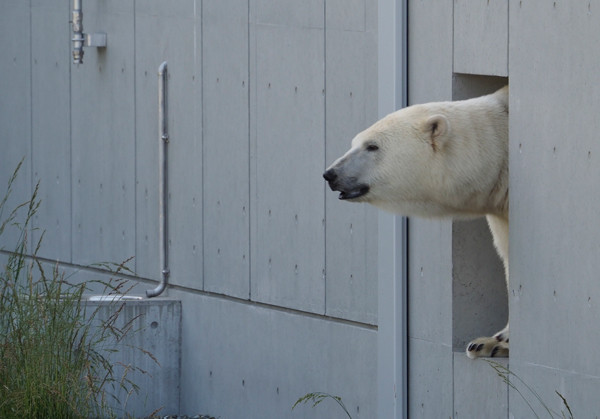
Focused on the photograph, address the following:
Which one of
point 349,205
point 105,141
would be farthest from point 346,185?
point 105,141

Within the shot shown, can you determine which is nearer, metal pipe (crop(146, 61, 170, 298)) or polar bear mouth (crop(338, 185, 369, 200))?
polar bear mouth (crop(338, 185, 369, 200))

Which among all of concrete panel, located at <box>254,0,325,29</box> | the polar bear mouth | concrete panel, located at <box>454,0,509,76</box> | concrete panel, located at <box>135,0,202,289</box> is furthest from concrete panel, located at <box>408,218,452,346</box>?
concrete panel, located at <box>135,0,202,289</box>

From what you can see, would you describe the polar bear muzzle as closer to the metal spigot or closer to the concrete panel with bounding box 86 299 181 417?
the concrete panel with bounding box 86 299 181 417

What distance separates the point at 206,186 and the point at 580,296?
3314 mm

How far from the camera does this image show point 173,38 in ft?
25.4

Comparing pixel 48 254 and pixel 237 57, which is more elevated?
pixel 237 57

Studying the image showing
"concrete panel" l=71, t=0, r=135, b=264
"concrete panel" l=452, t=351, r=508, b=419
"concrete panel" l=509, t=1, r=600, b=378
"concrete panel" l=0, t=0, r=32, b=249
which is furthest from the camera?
"concrete panel" l=0, t=0, r=32, b=249

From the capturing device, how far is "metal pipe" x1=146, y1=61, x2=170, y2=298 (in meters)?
7.78

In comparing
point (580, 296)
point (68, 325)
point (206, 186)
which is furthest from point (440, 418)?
point (206, 186)

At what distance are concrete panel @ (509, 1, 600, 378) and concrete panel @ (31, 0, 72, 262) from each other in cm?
494

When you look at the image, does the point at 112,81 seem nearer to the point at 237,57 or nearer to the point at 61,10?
the point at 61,10

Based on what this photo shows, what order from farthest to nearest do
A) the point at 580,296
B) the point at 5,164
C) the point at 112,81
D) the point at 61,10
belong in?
the point at 5,164, the point at 61,10, the point at 112,81, the point at 580,296

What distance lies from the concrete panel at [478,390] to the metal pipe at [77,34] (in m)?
4.26

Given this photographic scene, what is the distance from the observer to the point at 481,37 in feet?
16.7
